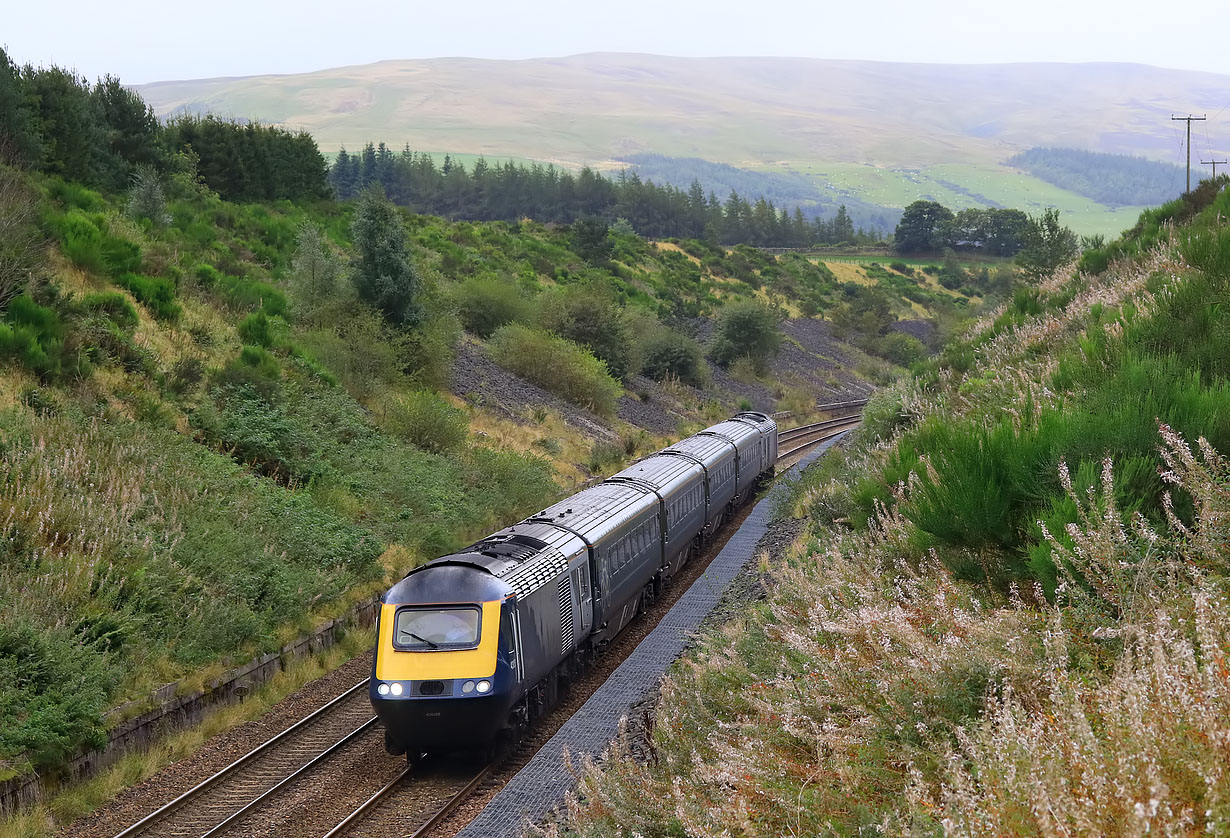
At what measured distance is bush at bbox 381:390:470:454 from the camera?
26.0m

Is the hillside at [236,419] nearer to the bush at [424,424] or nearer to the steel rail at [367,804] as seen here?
the bush at [424,424]

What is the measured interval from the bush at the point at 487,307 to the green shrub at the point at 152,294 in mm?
17634

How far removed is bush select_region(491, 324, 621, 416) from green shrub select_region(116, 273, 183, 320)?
50.8ft

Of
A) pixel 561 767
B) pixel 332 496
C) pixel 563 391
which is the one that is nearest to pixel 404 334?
pixel 563 391

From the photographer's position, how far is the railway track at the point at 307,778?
10750mm

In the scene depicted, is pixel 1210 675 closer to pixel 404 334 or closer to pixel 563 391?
pixel 404 334

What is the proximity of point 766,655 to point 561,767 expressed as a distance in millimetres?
3945

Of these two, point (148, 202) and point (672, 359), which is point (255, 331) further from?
point (672, 359)

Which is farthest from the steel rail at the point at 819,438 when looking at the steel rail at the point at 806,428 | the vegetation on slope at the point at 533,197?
the vegetation on slope at the point at 533,197

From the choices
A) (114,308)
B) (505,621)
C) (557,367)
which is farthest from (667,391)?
(505,621)

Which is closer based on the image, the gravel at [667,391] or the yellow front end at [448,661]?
the yellow front end at [448,661]

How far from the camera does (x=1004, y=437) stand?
319 inches

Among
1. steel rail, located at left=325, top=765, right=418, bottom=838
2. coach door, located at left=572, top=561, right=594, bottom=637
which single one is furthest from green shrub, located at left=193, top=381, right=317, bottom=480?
steel rail, located at left=325, top=765, right=418, bottom=838

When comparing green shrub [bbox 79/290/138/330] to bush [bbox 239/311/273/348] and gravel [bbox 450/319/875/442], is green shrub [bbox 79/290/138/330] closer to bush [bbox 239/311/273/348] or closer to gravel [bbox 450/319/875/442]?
bush [bbox 239/311/273/348]
